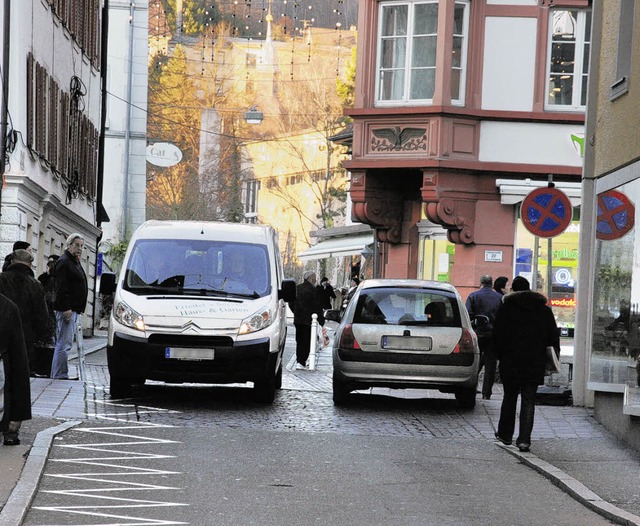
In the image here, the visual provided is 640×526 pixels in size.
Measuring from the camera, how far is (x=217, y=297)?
19000mm

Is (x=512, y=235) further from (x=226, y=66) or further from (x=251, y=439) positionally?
(x=226, y=66)

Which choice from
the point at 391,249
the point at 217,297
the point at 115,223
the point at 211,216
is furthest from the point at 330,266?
the point at 217,297

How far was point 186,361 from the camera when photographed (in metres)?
18.4

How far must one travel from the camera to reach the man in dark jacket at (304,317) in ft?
98.5

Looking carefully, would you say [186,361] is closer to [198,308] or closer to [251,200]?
[198,308]

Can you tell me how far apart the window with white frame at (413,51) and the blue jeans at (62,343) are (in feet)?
43.0

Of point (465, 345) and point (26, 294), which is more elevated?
point (26, 294)

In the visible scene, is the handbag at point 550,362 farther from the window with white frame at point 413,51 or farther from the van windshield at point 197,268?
the window with white frame at point 413,51

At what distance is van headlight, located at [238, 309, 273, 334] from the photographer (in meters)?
18.5

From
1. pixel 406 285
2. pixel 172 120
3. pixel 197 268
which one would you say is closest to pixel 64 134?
pixel 197 268

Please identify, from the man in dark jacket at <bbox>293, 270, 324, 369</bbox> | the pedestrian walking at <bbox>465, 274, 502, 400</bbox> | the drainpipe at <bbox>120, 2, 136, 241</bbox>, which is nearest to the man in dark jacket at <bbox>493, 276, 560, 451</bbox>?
the pedestrian walking at <bbox>465, 274, 502, 400</bbox>

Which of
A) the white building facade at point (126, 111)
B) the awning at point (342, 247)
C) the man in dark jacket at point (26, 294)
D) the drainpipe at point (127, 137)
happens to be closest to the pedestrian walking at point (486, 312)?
the man in dark jacket at point (26, 294)

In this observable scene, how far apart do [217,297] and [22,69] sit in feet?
36.4

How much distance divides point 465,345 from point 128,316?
3917 millimetres
